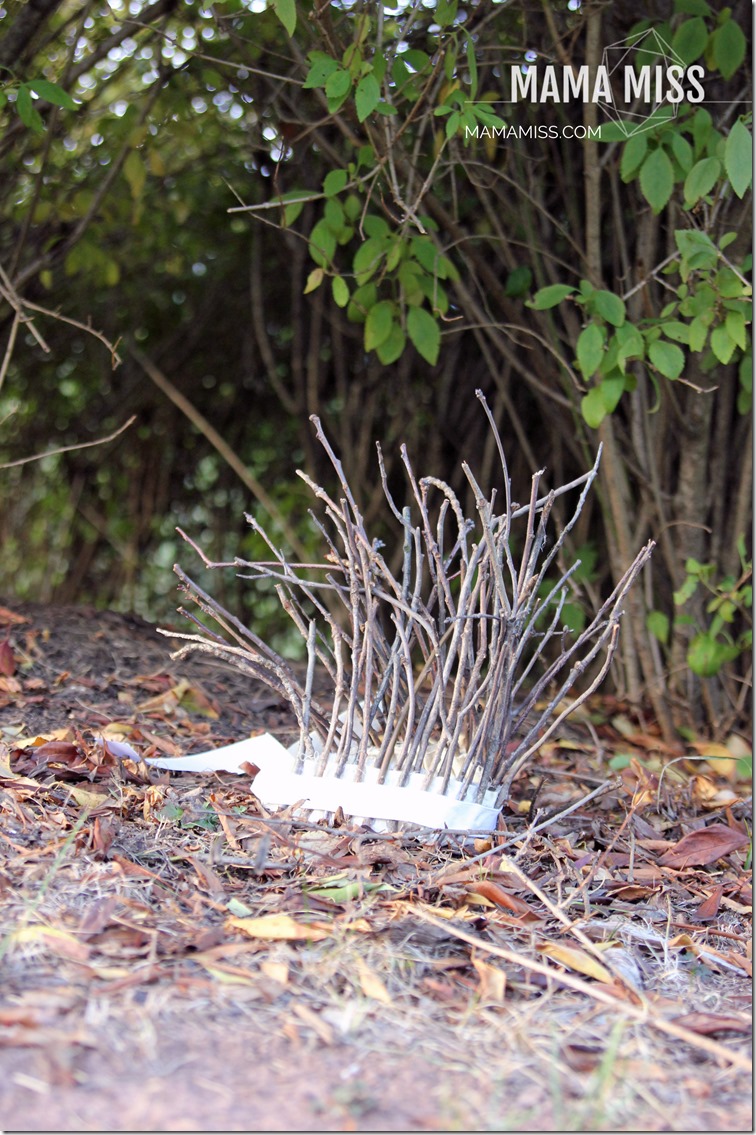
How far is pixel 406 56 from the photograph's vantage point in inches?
81.8

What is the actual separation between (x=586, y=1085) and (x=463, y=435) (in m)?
2.69

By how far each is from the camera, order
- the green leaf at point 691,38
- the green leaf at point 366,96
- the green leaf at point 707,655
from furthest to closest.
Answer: the green leaf at point 707,655, the green leaf at point 691,38, the green leaf at point 366,96

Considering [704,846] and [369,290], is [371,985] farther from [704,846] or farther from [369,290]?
[369,290]

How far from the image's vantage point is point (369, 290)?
2305mm

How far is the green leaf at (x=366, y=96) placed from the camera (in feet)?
5.94

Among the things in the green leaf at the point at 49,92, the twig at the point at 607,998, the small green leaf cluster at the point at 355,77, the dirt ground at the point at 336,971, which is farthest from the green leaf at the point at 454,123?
the twig at the point at 607,998

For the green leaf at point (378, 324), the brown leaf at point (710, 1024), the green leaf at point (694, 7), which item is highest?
the green leaf at point (694, 7)

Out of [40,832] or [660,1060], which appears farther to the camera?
[40,832]

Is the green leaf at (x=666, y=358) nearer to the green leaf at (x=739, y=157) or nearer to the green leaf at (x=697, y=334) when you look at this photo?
the green leaf at (x=697, y=334)

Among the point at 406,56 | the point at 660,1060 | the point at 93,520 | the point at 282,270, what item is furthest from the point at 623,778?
the point at 93,520

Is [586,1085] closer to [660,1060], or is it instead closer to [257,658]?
[660,1060]

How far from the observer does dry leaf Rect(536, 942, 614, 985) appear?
121 cm

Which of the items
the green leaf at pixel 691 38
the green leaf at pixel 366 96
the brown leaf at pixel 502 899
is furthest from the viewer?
the green leaf at pixel 691 38

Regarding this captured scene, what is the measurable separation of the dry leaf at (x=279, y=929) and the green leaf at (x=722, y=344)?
4.37 ft
